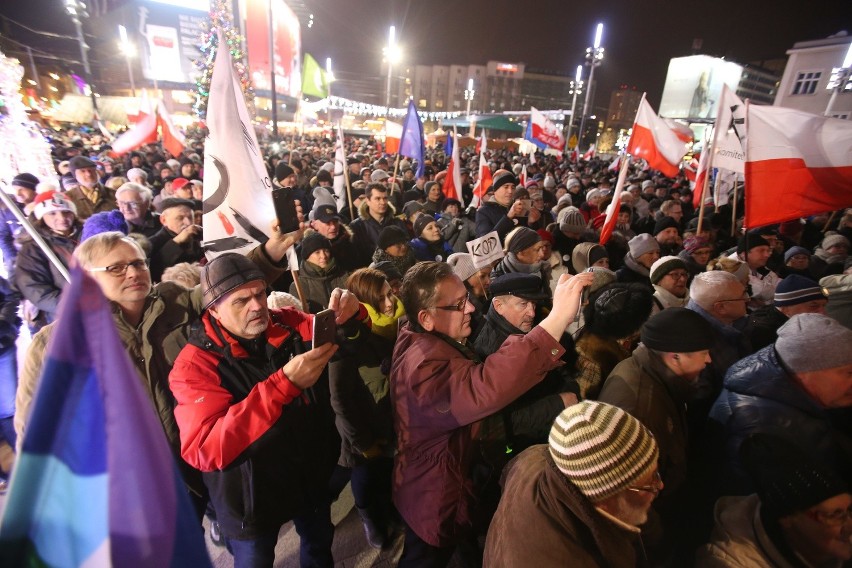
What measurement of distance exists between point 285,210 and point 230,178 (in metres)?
0.41

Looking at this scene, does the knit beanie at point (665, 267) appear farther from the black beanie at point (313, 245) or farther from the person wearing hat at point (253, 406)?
the black beanie at point (313, 245)

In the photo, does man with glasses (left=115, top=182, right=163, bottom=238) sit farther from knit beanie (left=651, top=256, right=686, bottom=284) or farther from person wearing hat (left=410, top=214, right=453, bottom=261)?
knit beanie (left=651, top=256, right=686, bottom=284)

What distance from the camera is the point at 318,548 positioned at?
241cm

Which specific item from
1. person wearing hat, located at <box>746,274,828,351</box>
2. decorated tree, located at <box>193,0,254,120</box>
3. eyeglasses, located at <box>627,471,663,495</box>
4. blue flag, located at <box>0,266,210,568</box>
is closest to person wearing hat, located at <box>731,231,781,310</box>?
person wearing hat, located at <box>746,274,828,351</box>

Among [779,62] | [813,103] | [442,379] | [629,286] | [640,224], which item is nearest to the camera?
[442,379]

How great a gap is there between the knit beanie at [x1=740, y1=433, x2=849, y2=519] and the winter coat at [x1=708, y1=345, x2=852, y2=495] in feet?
1.05

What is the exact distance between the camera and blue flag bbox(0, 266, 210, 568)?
676mm

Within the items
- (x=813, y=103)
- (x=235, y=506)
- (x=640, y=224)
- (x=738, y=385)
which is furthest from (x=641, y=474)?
(x=813, y=103)

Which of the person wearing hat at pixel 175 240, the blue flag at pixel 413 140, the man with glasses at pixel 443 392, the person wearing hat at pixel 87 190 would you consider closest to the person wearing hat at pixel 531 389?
the man with glasses at pixel 443 392

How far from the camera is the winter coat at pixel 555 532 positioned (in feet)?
4.09

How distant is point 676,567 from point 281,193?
328 centimetres

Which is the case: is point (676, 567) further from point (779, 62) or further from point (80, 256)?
point (779, 62)

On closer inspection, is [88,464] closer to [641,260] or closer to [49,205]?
[49,205]

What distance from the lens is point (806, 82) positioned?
41.9 m
